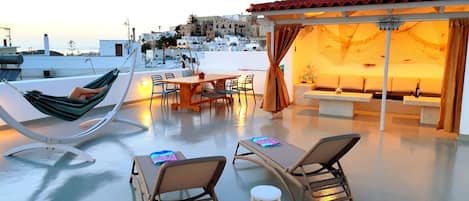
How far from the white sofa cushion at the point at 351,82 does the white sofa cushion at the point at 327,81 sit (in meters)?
0.13

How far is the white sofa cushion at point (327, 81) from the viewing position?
8375 mm

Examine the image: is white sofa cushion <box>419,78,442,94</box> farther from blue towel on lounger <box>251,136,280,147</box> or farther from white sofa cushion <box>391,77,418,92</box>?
blue towel on lounger <box>251,136,280,147</box>

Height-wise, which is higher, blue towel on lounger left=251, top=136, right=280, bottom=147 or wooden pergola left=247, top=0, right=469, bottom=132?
wooden pergola left=247, top=0, right=469, bottom=132

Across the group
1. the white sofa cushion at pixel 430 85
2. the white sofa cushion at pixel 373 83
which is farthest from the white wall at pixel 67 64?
the white sofa cushion at pixel 430 85

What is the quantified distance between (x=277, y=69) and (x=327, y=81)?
204cm

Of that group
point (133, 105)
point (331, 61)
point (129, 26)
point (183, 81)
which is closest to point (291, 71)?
point (331, 61)

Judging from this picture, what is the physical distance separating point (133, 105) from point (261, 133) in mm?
3998

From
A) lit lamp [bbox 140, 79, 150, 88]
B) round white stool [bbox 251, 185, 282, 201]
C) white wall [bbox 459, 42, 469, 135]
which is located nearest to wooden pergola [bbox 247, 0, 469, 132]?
white wall [bbox 459, 42, 469, 135]

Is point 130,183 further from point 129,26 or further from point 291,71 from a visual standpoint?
point 129,26

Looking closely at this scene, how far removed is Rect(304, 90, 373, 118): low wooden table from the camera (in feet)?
23.6

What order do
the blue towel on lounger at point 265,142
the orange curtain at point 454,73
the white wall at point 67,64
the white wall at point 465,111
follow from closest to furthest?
the blue towel on lounger at point 265,142 → the white wall at point 465,111 → the orange curtain at point 454,73 → the white wall at point 67,64

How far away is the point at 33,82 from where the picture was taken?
6.81 m

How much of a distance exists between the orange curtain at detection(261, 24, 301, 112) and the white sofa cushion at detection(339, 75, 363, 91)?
1.96 metres

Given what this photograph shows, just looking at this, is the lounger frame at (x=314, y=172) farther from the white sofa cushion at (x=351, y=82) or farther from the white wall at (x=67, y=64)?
the white wall at (x=67, y=64)
